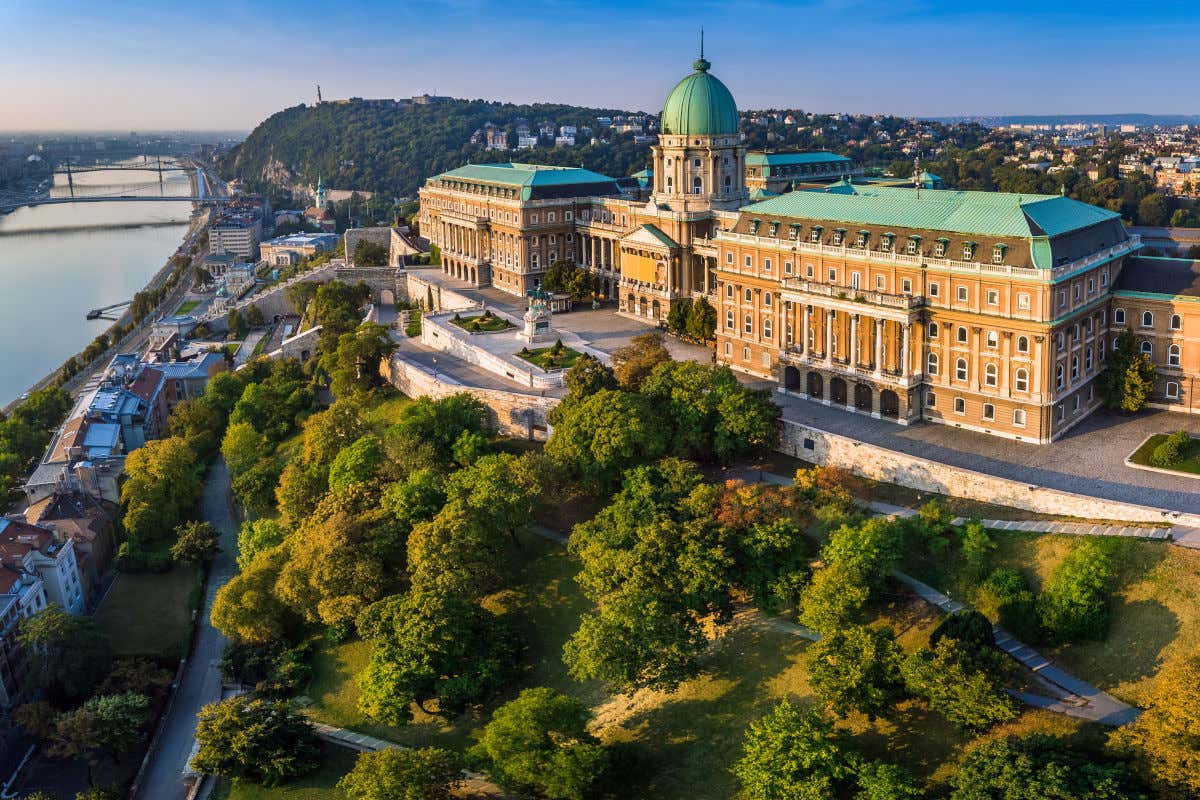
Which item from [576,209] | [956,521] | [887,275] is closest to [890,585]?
[956,521]

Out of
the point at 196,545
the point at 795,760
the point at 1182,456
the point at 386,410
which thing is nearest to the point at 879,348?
the point at 1182,456

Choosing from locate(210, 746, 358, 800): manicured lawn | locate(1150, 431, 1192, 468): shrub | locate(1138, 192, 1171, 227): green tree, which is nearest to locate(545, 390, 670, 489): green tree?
locate(210, 746, 358, 800): manicured lawn

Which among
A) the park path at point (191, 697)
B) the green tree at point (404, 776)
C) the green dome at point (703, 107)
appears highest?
the green dome at point (703, 107)

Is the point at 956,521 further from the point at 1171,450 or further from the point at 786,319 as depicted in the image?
the point at 786,319

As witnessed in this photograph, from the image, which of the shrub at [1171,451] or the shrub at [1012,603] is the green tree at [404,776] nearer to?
the shrub at [1012,603]

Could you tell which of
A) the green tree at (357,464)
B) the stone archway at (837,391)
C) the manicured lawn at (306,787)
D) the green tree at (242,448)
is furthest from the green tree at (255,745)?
the stone archway at (837,391)

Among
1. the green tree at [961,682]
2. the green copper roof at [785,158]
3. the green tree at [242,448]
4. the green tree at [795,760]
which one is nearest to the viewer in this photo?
the green tree at [795,760]
